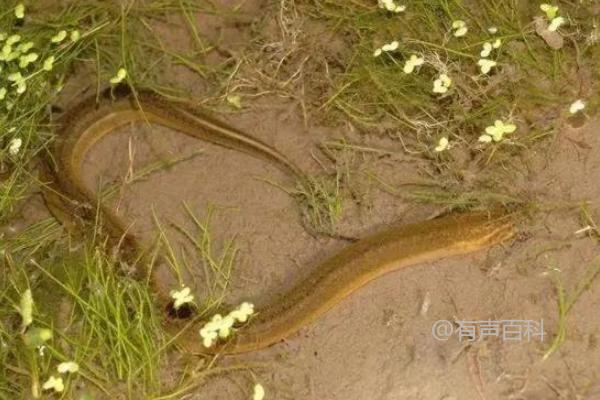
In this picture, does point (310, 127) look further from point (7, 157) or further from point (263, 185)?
point (7, 157)

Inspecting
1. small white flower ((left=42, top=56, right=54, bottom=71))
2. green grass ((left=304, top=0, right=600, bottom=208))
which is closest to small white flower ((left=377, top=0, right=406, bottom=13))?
green grass ((left=304, top=0, right=600, bottom=208))

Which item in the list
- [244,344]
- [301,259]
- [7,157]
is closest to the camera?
[244,344]

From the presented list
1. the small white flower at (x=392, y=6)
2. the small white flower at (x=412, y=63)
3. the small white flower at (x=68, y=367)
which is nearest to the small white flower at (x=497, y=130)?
the small white flower at (x=412, y=63)

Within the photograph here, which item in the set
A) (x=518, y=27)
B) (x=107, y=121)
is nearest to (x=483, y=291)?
(x=518, y=27)

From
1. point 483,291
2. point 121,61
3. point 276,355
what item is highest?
point 121,61

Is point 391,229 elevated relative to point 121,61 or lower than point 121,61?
lower

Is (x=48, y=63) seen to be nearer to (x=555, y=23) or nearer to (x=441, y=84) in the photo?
(x=441, y=84)

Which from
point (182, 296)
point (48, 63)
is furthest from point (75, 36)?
point (182, 296)
